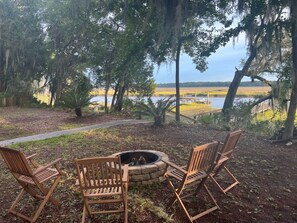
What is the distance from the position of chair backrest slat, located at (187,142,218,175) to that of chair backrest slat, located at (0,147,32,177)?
5.28 ft

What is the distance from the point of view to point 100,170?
2658mm

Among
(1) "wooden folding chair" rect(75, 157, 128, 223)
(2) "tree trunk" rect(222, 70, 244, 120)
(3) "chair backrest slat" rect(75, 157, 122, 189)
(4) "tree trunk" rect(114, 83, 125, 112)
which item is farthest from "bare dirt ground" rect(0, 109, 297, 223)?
(4) "tree trunk" rect(114, 83, 125, 112)

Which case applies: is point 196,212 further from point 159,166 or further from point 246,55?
point 246,55

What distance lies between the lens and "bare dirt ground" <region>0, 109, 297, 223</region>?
2.94 metres

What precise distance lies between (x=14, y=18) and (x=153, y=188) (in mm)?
15127

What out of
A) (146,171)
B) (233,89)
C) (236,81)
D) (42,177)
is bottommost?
(146,171)

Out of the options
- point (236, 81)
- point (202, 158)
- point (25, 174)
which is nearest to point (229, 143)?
point (202, 158)

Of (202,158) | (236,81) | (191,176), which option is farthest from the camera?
(236,81)

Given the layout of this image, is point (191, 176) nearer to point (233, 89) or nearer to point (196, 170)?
point (196, 170)

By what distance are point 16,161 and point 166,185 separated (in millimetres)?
1877

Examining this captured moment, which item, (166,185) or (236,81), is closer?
(166,185)

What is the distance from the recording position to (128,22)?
9.93m

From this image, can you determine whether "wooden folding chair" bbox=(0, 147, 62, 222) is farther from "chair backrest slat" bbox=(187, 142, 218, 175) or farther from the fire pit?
"chair backrest slat" bbox=(187, 142, 218, 175)

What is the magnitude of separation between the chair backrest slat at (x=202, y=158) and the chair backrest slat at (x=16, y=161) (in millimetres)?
1610
